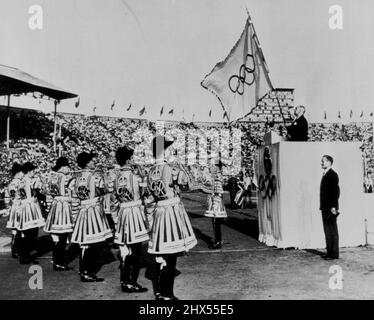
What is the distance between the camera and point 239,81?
28.7 feet

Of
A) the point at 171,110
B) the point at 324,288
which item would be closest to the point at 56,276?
the point at 324,288

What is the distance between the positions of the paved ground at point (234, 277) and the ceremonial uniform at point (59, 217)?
0.32 metres

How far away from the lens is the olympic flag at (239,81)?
28.7 ft

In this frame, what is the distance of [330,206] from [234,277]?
2198mm

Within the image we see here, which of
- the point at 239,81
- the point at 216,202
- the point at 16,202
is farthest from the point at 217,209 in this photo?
the point at 16,202

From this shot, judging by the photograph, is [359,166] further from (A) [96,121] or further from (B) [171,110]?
(B) [171,110]

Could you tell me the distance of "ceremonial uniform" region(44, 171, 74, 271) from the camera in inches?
266

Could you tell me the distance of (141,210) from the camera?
5.46 metres

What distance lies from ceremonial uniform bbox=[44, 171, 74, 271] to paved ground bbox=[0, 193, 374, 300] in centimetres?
32

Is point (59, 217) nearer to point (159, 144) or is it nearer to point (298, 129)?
point (159, 144)

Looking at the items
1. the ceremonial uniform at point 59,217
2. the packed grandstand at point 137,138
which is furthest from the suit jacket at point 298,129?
the packed grandstand at point 137,138

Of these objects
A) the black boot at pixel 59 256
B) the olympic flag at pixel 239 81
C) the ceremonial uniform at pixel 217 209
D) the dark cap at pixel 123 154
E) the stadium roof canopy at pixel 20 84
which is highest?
the stadium roof canopy at pixel 20 84

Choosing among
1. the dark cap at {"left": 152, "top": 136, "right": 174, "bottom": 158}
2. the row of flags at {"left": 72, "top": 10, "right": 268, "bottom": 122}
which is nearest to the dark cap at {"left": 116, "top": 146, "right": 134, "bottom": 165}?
the dark cap at {"left": 152, "top": 136, "right": 174, "bottom": 158}

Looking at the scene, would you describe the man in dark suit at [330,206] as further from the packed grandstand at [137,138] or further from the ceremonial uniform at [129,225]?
the packed grandstand at [137,138]
